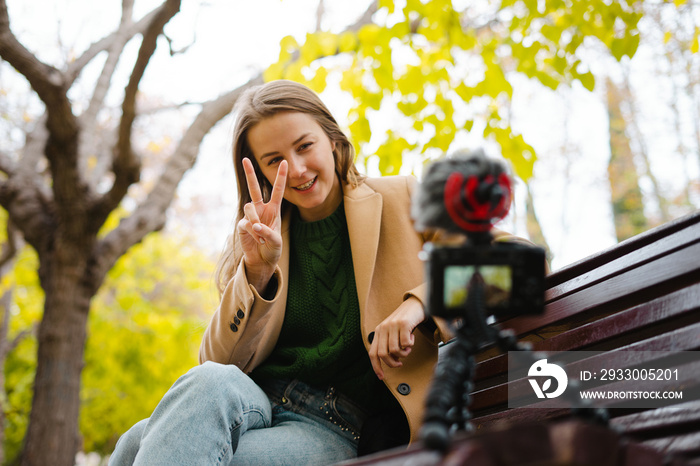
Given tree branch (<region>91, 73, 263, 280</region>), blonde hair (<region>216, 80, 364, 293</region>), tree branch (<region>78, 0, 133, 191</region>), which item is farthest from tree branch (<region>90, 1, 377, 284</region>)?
blonde hair (<region>216, 80, 364, 293</region>)

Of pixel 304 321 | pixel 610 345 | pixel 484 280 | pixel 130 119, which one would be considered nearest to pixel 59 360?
pixel 130 119

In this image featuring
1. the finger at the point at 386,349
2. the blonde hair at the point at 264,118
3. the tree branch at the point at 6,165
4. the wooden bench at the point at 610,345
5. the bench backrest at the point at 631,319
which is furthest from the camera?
the tree branch at the point at 6,165

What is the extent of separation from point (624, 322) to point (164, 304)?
1201 centimetres

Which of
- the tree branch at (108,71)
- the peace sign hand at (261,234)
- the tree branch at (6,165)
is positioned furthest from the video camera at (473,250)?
the tree branch at (108,71)

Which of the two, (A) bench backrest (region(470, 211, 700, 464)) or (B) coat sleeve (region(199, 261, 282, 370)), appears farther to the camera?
(B) coat sleeve (region(199, 261, 282, 370))

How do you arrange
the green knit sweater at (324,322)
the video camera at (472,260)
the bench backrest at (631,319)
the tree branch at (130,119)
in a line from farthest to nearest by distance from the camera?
the tree branch at (130,119) < the green knit sweater at (324,322) < the bench backrest at (631,319) < the video camera at (472,260)

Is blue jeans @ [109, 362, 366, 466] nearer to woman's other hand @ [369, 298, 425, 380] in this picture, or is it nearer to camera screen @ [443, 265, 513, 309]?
woman's other hand @ [369, 298, 425, 380]

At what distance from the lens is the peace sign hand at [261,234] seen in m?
1.69

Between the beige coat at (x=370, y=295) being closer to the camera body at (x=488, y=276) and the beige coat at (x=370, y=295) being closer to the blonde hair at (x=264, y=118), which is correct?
the blonde hair at (x=264, y=118)

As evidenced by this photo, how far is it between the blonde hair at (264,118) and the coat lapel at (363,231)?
0.40 feet

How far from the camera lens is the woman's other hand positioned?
4.66 feet

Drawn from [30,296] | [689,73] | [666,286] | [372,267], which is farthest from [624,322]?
[689,73]

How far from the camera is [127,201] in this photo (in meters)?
12.6

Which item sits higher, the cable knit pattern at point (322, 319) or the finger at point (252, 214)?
the finger at point (252, 214)
